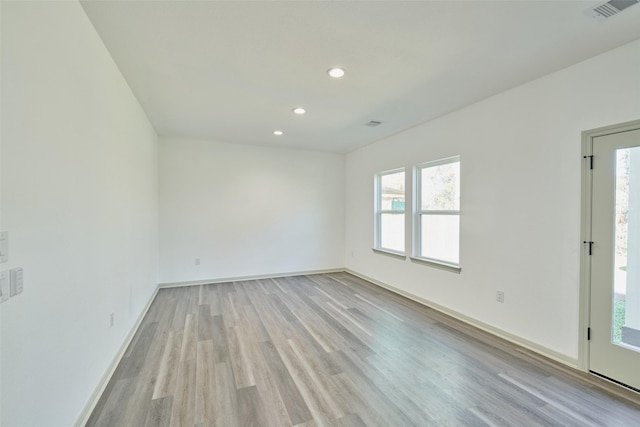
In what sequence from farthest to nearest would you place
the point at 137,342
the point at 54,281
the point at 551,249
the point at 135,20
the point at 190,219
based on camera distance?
1. the point at 190,219
2. the point at 137,342
3. the point at 551,249
4. the point at 135,20
5. the point at 54,281

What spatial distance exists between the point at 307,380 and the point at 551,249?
8.24ft

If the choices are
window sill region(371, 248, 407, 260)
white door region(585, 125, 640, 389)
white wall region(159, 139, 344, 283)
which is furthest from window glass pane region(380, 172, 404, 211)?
white door region(585, 125, 640, 389)

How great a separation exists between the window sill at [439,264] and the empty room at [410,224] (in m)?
→ 0.03

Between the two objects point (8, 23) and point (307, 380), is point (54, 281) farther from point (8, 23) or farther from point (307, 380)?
point (307, 380)

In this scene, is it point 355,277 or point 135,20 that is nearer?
point 135,20

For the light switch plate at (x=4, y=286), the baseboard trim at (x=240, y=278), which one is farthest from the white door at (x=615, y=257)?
the baseboard trim at (x=240, y=278)

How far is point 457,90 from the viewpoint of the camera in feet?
9.76

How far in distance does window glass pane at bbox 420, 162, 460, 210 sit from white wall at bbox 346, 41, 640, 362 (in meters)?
0.20

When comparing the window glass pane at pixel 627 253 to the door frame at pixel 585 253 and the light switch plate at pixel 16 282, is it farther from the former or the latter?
the light switch plate at pixel 16 282

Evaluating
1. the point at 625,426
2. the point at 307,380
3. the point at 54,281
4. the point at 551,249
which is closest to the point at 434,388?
the point at 307,380

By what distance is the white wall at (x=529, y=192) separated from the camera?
2.38 metres

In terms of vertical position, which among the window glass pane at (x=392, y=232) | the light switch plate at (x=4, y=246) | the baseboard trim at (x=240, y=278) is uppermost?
the light switch plate at (x=4, y=246)

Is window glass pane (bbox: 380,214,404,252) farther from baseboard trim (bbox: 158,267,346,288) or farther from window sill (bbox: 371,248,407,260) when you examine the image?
baseboard trim (bbox: 158,267,346,288)

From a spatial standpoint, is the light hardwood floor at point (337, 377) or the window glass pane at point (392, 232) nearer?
the light hardwood floor at point (337, 377)
